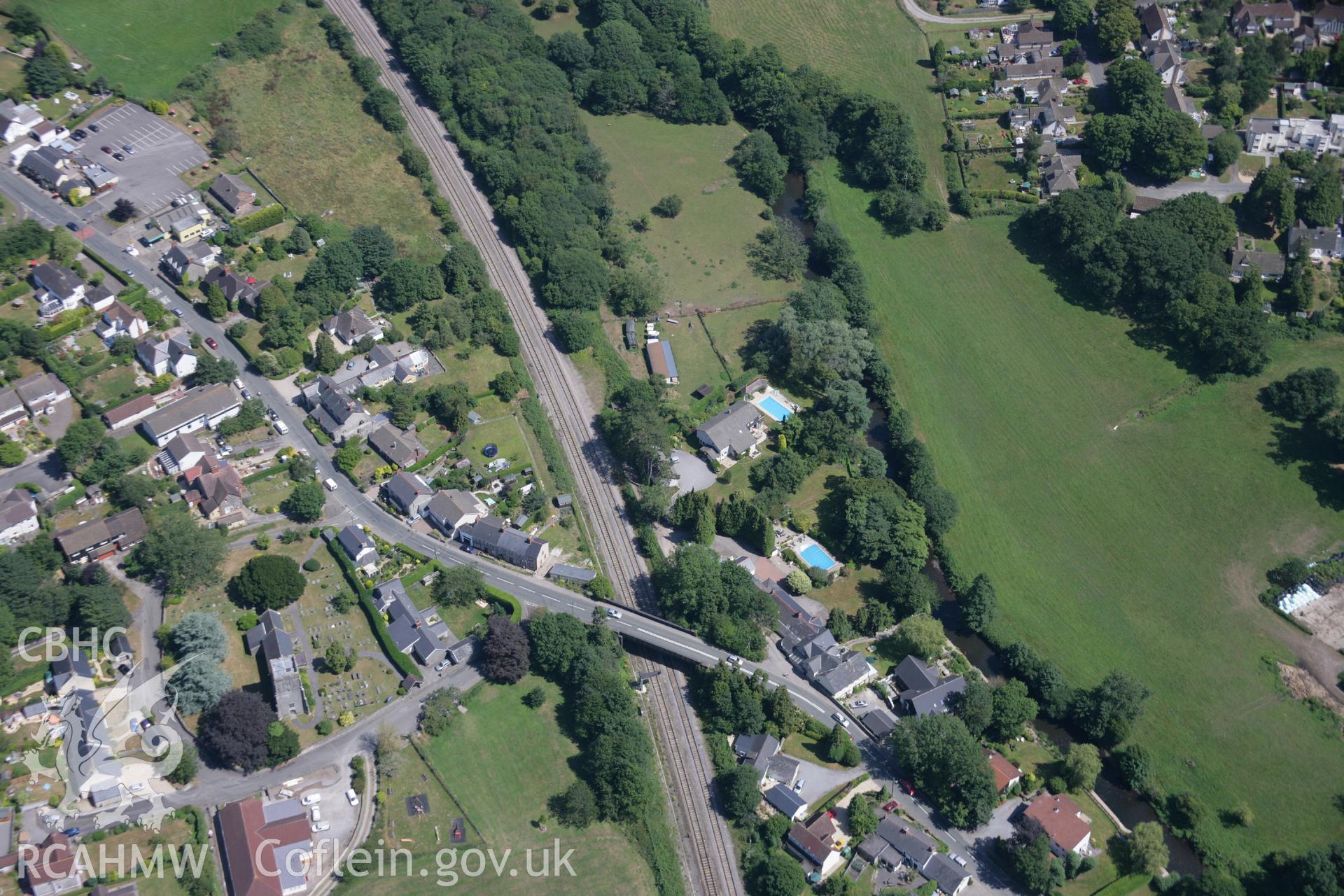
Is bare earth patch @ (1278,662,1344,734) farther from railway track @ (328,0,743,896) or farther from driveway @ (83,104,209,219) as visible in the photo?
driveway @ (83,104,209,219)

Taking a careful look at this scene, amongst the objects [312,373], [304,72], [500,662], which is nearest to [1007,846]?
[500,662]

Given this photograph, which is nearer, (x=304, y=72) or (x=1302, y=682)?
(x=1302, y=682)

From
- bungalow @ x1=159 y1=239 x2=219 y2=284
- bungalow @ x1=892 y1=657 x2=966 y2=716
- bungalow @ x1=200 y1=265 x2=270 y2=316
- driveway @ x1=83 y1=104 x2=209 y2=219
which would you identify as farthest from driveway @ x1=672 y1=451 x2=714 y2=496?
driveway @ x1=83 y1=104 x2=209 y2=219

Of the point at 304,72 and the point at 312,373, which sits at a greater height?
the point at 304,72

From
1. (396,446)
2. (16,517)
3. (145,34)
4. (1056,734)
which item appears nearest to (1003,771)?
(1056,734)

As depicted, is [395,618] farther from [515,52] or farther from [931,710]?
[515,52]

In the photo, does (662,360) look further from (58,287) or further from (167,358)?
(58,287)

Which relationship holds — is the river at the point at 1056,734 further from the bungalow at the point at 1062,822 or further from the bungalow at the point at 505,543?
the bungalow at the point at 505,543
